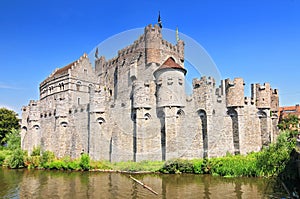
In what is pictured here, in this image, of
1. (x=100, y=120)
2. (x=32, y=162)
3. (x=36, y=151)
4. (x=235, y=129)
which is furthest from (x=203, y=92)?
(x=36, y=151)

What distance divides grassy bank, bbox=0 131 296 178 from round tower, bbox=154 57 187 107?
17.5ft

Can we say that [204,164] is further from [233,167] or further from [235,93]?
[235,93]

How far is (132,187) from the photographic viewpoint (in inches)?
688

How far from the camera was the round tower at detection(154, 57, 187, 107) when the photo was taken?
80.7ft

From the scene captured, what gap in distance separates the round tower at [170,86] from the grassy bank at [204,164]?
5.32m

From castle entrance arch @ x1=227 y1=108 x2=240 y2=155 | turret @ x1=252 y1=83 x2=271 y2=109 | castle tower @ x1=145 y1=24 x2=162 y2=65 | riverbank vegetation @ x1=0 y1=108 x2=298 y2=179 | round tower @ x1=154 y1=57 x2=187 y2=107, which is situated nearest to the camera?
riverbank vegetation @ x1=0 y1=108 x2=298 y2=179

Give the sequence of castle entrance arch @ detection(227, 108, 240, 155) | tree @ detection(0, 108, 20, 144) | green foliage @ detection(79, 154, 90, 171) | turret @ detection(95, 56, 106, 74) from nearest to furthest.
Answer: green foliage @ detection(79, 154, 90, 171)
castle entrance arch @ detection(227, 108, 240, 155)
turret @ detection(95, 56, 106, 74)
tree @ detection(0, 108, 20, 144)

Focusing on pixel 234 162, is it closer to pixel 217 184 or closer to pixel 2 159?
pixel 217 184

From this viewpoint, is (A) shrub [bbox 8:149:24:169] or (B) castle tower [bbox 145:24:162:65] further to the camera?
(B) castle tower [bbox 145:24:162:65]

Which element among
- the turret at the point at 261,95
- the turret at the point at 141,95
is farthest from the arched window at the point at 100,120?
the turret at the point at 261,95

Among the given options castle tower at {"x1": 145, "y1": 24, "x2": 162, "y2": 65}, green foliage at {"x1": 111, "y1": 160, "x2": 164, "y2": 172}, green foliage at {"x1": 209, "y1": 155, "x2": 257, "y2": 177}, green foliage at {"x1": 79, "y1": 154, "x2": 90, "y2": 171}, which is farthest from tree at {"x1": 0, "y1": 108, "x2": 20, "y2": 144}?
green foliage at {"x1": 209, "y1": 155, "x2": 257, "y2": 177}

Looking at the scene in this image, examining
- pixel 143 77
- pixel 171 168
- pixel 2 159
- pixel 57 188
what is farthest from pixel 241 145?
pixel 2 159

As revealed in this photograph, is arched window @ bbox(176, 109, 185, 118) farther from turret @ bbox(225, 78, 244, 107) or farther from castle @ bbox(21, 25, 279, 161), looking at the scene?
turret @ bbox(225, 78, 244, 107)

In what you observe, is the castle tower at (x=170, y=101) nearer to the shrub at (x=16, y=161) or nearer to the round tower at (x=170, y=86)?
the round tower at (x=170, y=86)
